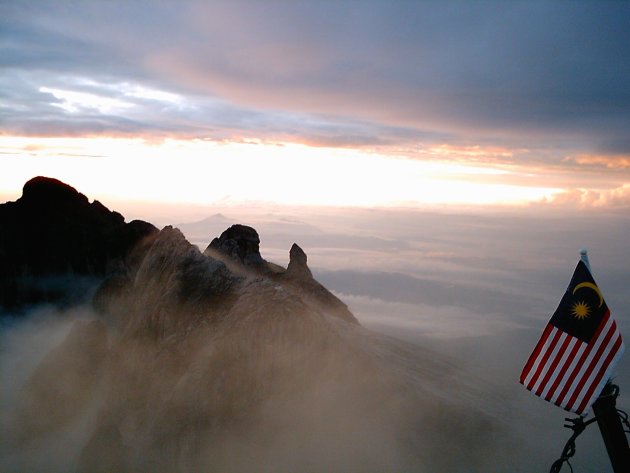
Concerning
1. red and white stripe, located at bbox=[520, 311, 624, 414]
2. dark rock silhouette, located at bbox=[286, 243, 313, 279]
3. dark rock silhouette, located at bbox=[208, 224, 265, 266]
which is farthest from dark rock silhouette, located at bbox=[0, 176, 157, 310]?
red and white stripe, located at bbox=[520, 311, 624, 414]

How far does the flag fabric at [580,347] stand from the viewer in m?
12.4

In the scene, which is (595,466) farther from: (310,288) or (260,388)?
(260,388)

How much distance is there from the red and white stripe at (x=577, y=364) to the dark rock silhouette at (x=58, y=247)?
80043 millimetres

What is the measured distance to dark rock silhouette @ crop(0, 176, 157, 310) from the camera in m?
87.0

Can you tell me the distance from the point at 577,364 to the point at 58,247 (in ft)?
304

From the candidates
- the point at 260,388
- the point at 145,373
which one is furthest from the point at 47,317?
the point at 260,388

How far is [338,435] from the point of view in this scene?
33219mm

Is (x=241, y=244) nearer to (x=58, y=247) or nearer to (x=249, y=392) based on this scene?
(x=249, y=392)

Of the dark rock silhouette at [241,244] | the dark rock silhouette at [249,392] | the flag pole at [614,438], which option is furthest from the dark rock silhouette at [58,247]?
the flag pole at [614,438]

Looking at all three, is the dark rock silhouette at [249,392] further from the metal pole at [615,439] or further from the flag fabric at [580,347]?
the metal pole at [615,439]

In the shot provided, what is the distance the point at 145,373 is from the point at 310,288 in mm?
26546

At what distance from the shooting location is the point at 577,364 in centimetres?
1251

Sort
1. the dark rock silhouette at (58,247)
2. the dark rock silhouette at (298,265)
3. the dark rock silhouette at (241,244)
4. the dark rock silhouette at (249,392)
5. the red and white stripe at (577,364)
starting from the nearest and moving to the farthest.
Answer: the red and white stripe at (577,364) → the dark rock silhouette at (249,392) → the dark rock silhouette at (241,244) → the dark rock silhouette at (298,265) → the dark rock silhouette at (58,247)

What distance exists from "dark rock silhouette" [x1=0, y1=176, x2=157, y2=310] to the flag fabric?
80147mm
